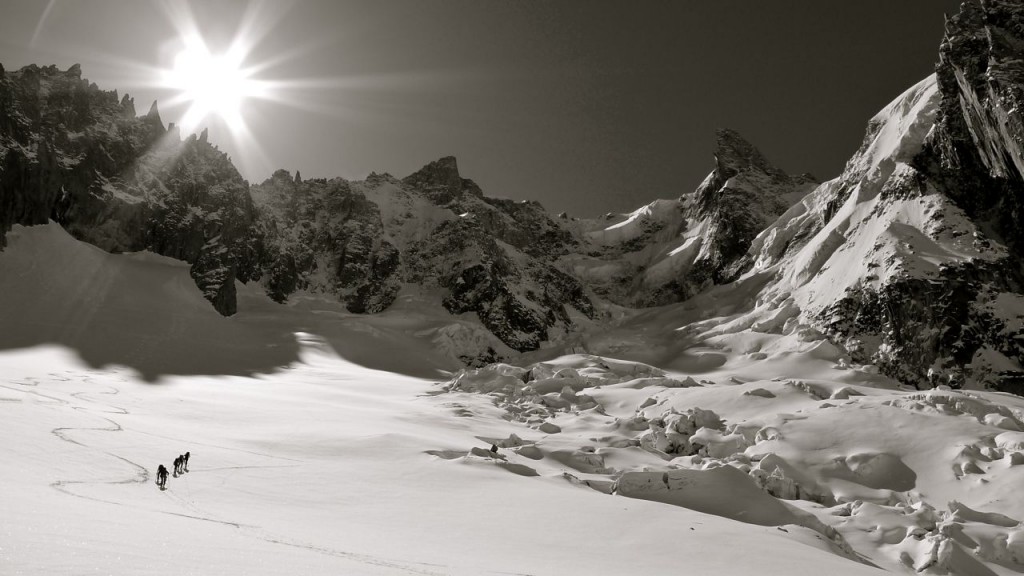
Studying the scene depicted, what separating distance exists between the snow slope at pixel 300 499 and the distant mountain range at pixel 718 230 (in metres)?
75.8

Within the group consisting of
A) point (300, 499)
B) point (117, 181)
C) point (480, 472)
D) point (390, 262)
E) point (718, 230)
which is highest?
point (117, 181)

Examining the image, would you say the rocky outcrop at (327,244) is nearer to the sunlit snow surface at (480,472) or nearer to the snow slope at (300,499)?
the sunlit snow surface at (480,472)

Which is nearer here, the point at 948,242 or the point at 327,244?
the point at 948,242

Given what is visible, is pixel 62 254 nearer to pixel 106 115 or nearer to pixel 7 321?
pixel 7 321

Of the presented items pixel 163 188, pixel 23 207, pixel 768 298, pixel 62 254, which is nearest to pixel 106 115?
pixel 163 188

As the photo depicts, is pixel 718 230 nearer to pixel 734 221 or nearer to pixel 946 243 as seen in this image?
pixel 734 221

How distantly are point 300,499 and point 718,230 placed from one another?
177 meters

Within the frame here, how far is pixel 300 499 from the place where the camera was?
20.2 meters

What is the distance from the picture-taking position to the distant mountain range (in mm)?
92500

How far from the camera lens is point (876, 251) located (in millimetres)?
105938

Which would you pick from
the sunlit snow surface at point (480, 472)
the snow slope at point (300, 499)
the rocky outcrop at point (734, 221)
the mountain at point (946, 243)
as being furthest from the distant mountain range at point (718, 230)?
the snow slope at point (300, 499)

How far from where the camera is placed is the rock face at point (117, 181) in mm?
115625

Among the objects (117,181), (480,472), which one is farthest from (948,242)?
(117,181)

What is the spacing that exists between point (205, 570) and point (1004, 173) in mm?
124631
